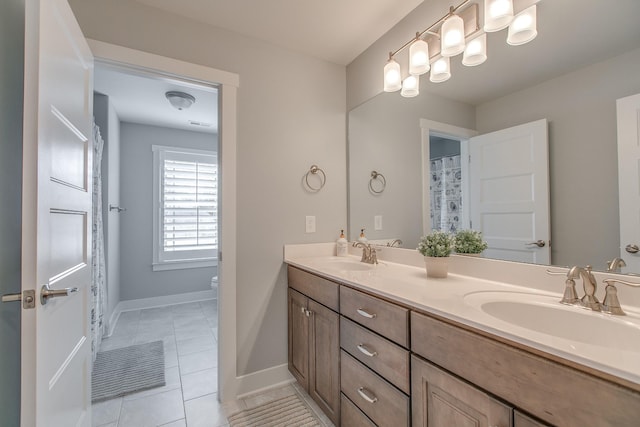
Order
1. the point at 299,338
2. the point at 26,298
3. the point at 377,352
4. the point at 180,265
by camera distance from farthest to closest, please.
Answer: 1. the point at 180,265
2. the point at 299,338
3. the point at 377,352
4. the point at 26,298

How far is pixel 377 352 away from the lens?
1.19 meters

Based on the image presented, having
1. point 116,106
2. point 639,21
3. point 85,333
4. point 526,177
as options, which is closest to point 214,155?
point 116,106

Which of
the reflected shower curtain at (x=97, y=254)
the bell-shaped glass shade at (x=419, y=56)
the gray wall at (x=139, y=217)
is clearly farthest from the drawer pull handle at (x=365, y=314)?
the gray wall at (x=139, y=217)

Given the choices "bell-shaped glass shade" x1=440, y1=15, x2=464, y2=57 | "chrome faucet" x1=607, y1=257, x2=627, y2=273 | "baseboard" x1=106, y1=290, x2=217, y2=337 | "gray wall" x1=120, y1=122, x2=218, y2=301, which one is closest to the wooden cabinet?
"chrome faucet" x1=607, y1=257, x2=627, y2=273

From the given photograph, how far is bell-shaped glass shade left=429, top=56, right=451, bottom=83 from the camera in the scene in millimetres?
1598

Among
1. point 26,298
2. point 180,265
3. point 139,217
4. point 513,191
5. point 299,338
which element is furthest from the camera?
point 180,265

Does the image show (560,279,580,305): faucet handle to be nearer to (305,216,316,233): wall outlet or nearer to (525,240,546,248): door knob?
(525,240,546,248): door knob

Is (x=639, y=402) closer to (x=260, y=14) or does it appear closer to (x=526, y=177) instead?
(x=526, y=177)

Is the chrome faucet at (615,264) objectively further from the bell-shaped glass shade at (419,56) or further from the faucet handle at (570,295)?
the bell-shaped glass shade at (419,56)

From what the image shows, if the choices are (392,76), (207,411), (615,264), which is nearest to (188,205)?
(207,411)

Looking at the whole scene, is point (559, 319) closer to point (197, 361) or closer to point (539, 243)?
point (539, 243)

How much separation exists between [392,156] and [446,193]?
0.54 metres

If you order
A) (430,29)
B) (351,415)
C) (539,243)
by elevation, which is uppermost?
(430,29)

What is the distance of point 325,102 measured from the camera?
227cm
